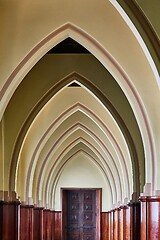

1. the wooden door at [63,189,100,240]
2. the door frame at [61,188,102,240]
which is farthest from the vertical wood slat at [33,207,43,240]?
the wooden door at [63,189,100,240]

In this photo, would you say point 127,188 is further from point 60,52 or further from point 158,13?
point 158,13

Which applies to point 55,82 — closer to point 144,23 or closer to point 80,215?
point 144,23

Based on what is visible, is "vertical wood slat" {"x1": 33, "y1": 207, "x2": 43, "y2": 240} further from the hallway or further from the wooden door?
the wooden door

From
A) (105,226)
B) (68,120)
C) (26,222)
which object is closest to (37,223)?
(26,222)

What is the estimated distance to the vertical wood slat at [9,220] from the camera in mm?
11288

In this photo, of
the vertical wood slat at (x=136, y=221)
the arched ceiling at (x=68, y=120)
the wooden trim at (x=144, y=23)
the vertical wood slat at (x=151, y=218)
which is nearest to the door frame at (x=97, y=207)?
the arched ceiling at (x=68, y=120)

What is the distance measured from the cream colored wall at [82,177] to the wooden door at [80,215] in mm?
1029

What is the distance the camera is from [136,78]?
9.14 m

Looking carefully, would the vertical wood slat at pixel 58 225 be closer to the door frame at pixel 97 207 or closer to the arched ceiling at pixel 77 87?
the door frame at pixel 97 207

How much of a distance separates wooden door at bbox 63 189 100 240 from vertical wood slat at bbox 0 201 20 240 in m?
11.7

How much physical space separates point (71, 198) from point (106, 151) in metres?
7.47

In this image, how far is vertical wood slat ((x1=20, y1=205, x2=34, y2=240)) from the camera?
1397 centimetres

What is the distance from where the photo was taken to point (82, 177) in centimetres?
2206

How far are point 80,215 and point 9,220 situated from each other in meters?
12.3
